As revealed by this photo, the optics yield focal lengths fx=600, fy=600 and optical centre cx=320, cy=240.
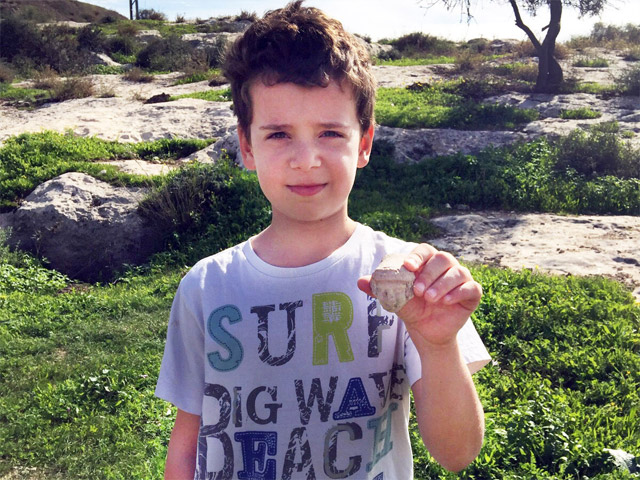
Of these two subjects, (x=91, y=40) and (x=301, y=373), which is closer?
(x=301, y=373)

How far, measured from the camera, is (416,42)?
24.8 metres

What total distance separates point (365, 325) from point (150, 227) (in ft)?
→ 20.3

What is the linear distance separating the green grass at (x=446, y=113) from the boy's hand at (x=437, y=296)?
31.5ft

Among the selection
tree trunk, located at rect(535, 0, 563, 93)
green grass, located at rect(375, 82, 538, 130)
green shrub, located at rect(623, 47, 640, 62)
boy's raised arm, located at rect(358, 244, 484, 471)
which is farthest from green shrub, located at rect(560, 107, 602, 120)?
boy's raised arm, located at rect(358, 244, 484, 471)

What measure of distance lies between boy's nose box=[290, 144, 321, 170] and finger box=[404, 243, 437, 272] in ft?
1.18

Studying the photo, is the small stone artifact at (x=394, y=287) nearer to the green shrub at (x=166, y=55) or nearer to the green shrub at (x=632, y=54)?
the green shrub at (x=632, y=54)

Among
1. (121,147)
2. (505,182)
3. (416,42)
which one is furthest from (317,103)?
(416,42)

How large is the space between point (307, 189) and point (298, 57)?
33 cm

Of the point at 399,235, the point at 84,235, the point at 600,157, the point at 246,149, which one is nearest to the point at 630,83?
the point at 600,157

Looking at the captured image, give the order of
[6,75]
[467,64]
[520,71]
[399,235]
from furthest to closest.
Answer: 1. [6,75]
2. [467,64]
3. [520,71]
4. [399,235]

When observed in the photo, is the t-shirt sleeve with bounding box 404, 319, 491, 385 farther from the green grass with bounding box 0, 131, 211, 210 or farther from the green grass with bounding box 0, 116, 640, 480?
the green grass with bounding box 0, 131, 211, 210

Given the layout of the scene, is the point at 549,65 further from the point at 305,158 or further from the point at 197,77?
the point at 305,158

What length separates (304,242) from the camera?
5.18 feet

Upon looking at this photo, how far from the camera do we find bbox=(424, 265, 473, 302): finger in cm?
116
